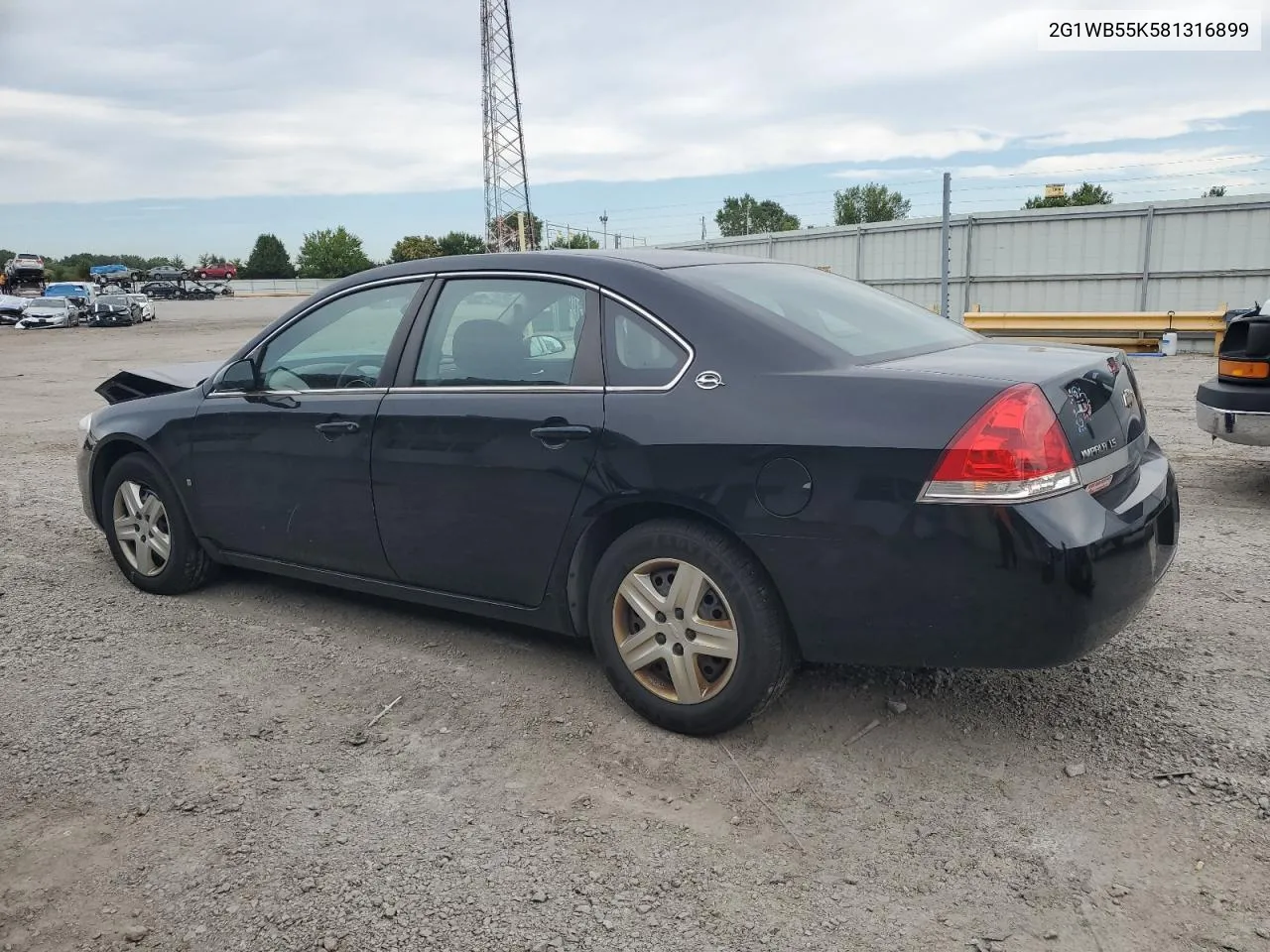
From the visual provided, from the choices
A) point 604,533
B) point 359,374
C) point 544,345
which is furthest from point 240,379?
point 604,533

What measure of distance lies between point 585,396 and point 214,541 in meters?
2.24

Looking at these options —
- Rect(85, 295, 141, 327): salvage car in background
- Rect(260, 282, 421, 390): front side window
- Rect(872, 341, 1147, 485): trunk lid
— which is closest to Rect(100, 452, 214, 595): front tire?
Rect(260, 282, 421, 390): front side window

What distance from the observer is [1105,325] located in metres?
18.0

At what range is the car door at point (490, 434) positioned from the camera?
3.62 m

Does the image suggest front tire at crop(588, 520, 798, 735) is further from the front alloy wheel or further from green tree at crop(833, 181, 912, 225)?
green tree at crop(833, 181, 912, 225)

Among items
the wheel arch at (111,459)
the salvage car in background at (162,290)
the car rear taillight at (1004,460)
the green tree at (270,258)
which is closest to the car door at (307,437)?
the wheel arch at (111,459)

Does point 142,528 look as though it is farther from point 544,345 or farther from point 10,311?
point 10,311

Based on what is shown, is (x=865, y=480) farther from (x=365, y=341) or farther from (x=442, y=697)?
(x=365, y=341)

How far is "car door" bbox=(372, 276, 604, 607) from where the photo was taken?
3625mm

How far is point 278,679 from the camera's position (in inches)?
160

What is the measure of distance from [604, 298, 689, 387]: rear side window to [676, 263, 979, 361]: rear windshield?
0.24 metres

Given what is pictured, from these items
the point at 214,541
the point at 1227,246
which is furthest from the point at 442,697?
the point at 1227,246

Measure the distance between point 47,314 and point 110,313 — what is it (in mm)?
2204

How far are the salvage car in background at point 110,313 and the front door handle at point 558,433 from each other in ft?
136
